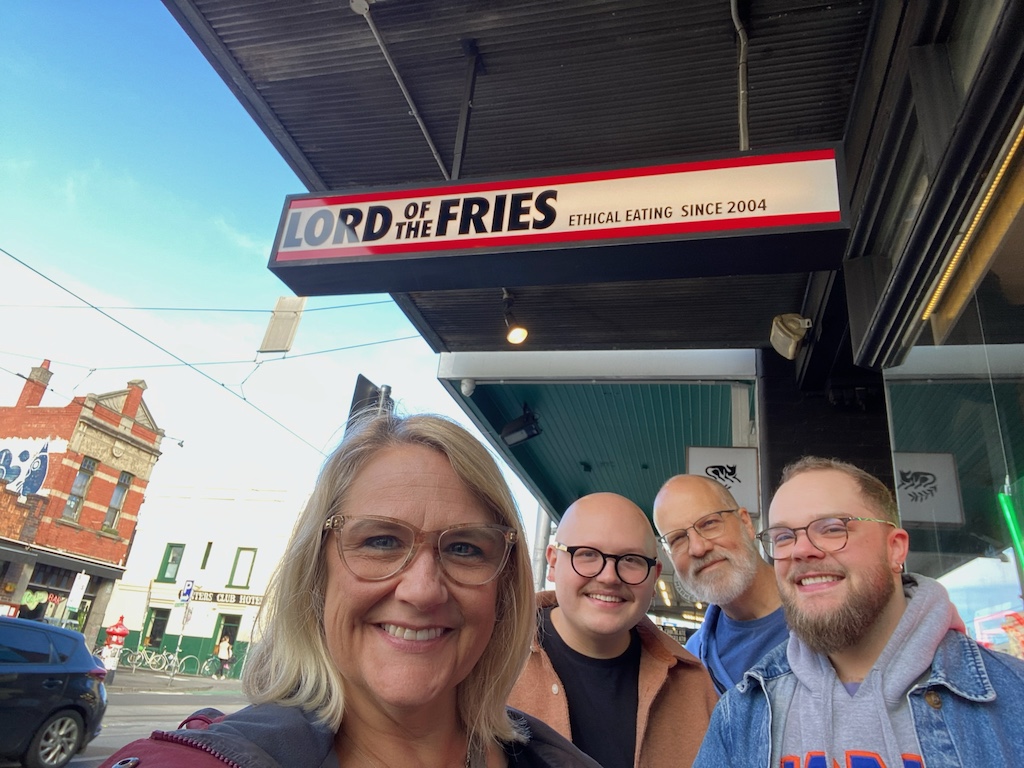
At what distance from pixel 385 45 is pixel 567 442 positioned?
17.7 feet

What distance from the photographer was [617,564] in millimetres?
2049

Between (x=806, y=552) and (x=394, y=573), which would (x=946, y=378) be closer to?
(x=806, y=552)

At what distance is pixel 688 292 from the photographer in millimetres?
4484

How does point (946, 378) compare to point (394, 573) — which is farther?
point (946, 378)

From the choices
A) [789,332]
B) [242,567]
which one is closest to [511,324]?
[789,332]

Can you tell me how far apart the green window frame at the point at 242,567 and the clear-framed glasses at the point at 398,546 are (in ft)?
106

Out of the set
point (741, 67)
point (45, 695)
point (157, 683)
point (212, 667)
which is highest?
point (741, 67)

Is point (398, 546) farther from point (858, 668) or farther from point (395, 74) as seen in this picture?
point (395, 74)

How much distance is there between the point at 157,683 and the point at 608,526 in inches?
949

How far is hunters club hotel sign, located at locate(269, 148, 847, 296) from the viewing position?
2344mm

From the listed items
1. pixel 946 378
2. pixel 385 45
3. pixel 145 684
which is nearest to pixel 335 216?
pixel 385 45

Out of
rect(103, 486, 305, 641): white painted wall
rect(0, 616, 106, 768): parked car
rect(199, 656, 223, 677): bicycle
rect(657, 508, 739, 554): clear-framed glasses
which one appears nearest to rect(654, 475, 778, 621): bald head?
rect(657, 508, 739, 554): clear-framed glasses

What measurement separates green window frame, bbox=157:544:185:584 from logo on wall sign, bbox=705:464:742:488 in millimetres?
32057

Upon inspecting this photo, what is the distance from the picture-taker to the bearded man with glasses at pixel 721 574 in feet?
8.22
